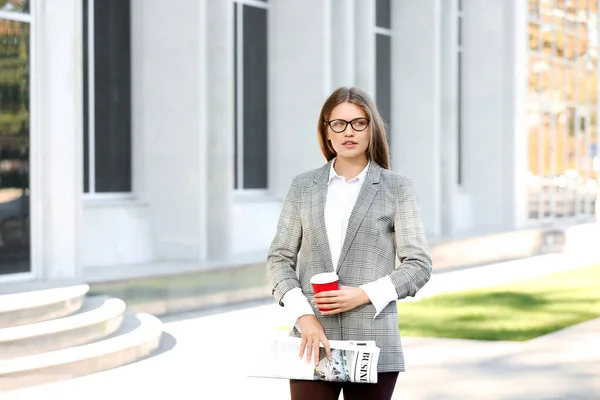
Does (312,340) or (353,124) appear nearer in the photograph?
(312,340)

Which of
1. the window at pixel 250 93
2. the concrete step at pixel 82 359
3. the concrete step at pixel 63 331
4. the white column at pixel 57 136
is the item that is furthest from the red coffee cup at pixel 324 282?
the window at pixel 250 93

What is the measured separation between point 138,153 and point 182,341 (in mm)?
5983

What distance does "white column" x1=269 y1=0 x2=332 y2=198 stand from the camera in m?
19.7

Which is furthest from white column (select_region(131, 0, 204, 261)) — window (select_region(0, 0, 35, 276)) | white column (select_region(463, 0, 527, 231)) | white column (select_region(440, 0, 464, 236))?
white column (select_region(463, 0, 527, 231))

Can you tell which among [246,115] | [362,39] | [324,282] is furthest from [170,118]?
[324,282]

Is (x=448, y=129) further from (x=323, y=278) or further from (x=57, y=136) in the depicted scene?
(x=323, y=278)

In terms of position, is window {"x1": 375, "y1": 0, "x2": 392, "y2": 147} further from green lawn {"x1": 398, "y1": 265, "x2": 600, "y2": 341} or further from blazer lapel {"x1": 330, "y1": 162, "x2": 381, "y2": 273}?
blazer lapel {"x1": 330, "y1": 162, "x2": 381, "y2": 273}

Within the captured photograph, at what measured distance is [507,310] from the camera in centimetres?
1377

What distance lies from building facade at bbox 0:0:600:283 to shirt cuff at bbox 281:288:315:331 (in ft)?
32.2

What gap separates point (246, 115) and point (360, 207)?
630 inches

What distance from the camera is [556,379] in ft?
28.7

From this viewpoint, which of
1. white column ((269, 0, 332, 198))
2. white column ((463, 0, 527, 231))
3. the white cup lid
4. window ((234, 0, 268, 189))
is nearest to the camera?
the white cup lid

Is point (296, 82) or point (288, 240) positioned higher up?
point (296, 82)

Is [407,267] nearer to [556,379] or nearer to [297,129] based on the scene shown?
[556,379]
